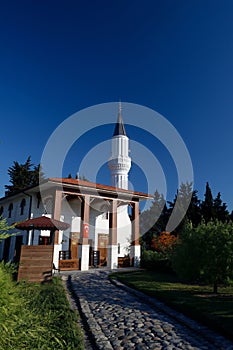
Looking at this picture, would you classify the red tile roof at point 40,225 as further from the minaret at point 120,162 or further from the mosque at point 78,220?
the minaret at point 120,162

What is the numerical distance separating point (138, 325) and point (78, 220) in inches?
535

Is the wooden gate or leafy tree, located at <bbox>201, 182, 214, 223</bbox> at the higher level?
leafy tree, located at <bbox>201, 182, 214, 223</bbox>

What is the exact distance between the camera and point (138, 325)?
630 cm

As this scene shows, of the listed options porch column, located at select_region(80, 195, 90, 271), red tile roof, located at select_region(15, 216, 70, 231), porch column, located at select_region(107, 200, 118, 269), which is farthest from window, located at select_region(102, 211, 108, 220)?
red tile roof, located at select_region(15, 216, 70, 231)

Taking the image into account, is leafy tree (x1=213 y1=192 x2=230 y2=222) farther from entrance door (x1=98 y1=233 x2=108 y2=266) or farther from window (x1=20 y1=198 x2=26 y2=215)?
window (x1=20 y1=198 x2=26 y2=215)

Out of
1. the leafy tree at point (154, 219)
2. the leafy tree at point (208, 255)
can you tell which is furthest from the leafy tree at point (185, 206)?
the leafy tree at point (208, 255)

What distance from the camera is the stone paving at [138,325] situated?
17.1ft

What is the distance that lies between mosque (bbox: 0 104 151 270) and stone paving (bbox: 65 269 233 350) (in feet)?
22.6

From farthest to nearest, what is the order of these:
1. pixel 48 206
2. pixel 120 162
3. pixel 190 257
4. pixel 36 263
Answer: pixel 120 162 < pixel 48 206 < pixel 36 263 < pixel 190 257

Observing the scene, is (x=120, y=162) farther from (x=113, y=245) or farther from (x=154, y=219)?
(x=113, y=245)

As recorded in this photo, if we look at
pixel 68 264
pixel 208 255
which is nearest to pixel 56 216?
pixel 68 264

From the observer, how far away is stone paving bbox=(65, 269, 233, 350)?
5.22m

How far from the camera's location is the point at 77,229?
755 inches

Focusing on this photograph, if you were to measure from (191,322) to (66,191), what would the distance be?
1187 cm
